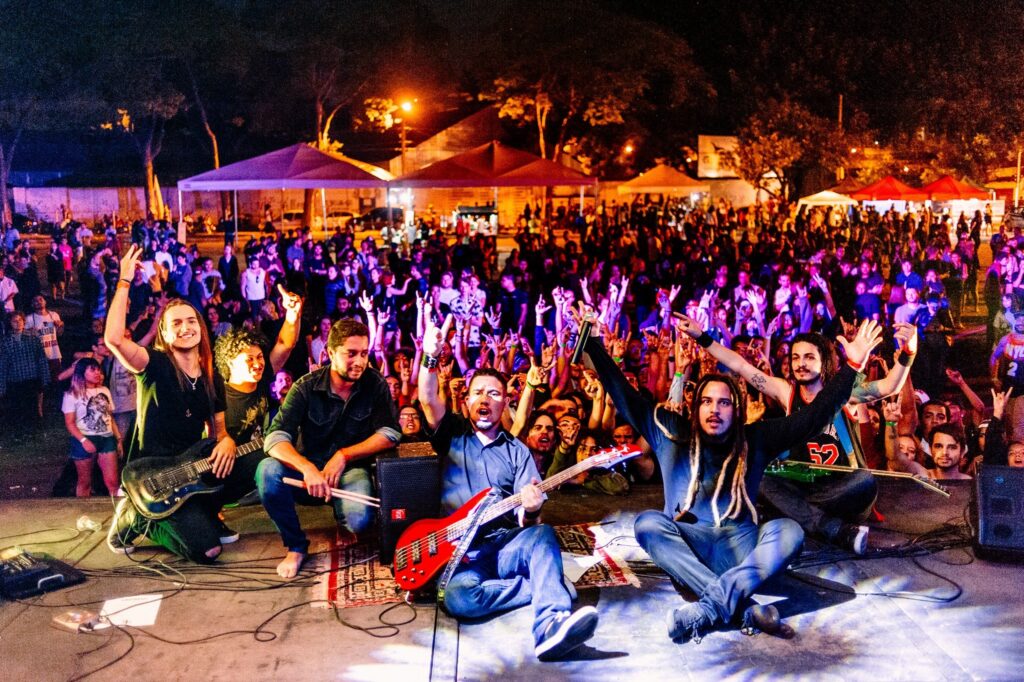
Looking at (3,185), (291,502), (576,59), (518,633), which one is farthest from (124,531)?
(576,59)

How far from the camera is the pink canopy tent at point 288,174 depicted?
14.9m

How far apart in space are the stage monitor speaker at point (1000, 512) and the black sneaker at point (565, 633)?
2.58 metres

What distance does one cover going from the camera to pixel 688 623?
15.5ft

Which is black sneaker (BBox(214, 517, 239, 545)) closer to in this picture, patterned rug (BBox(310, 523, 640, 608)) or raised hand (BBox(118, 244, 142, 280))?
patterned rug (BBox(310, 523, 640, 608))

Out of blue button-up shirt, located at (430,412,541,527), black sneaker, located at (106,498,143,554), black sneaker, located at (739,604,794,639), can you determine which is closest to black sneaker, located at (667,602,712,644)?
black sneaker, located at (739,604,794,639)

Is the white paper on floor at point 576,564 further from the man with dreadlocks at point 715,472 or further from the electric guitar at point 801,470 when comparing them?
the electric guitar at point 801,470

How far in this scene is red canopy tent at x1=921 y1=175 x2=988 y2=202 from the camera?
2138 cm

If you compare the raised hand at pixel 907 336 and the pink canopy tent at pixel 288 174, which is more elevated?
the pink canopy tent at pixel 288 174

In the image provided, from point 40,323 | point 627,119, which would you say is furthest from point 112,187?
point 40,323

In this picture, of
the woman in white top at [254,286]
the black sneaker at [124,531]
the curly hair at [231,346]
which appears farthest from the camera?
the woman in white top at [254,286]

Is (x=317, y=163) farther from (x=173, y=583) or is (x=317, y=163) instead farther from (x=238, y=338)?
(x=173, y=583)

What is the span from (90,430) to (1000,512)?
6.32 meters

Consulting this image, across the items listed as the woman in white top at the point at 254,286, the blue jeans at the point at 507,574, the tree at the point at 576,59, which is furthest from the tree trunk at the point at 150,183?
the blue jeans at the point at 507,574

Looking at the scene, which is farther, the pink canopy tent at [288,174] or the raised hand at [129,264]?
the pink canopy tent at [288,174]
